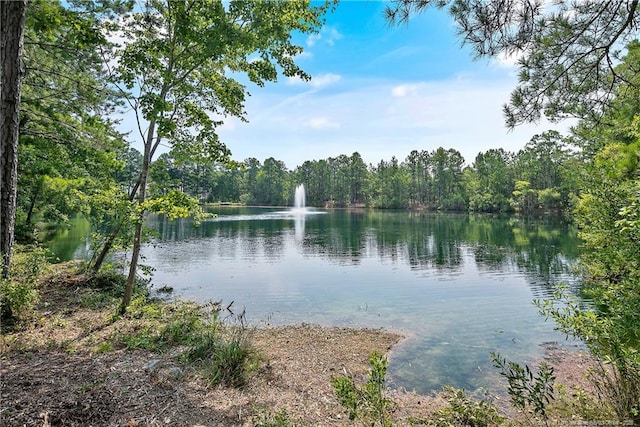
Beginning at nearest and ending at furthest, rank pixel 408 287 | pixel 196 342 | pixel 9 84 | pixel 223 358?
pixel 9 84 < pixel 223 358 < pixel 196 342 < pixel 408 287

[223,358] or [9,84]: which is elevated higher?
[9,84]

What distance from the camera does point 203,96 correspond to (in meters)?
7.95

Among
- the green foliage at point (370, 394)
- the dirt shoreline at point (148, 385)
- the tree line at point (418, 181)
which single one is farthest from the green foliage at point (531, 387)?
the tree line at point (418, 181)

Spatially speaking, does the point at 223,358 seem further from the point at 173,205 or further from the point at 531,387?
the point at 531,387

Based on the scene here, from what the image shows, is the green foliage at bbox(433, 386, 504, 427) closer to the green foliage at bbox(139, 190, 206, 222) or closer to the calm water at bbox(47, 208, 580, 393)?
the calm water at bbox(47, 208, 580, 393)

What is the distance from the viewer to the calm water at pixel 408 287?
27.3 ft

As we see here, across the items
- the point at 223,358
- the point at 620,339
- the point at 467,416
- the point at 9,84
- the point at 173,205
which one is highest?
the point at 9,84

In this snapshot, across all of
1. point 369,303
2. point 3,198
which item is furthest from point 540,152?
point 3,198

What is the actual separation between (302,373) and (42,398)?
3831 millimetres

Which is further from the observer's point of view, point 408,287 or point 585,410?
point 408,287

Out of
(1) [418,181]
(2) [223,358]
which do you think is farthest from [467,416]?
(1) [418,181]

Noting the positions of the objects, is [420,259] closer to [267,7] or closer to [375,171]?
[267,7]

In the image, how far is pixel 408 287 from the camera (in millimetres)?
14852

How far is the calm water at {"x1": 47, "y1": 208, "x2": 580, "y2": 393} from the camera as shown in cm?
831
